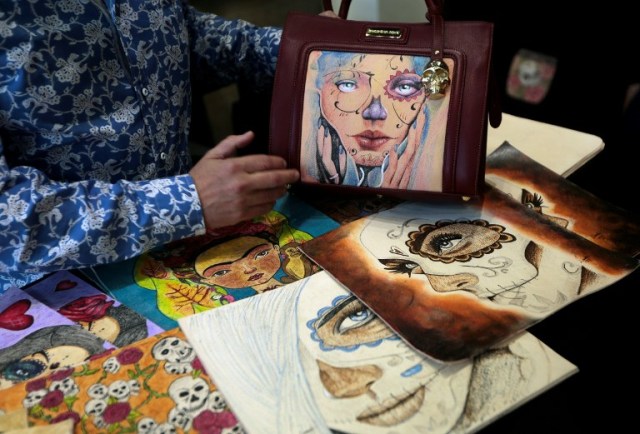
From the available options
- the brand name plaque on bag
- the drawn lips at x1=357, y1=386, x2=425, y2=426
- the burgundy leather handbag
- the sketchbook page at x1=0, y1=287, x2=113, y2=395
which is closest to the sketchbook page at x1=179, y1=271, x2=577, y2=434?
the drawn lips at x1=357, y1=386, x2=425, y2=426

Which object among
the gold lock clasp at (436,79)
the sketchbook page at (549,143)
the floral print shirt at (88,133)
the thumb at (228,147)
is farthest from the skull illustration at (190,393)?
the sketchbook page at (549,143)

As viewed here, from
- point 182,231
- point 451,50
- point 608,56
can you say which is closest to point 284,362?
point 182,231

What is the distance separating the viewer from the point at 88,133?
768 mm

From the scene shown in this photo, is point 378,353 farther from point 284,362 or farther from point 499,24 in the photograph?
point 499,24

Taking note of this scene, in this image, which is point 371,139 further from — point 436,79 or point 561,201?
point 561,201

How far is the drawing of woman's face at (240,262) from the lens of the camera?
73cm

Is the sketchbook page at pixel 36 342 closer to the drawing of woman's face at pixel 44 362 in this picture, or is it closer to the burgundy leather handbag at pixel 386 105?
the drawing of woman's face at pixel 44 362

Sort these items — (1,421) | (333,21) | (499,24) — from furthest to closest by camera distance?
(499,24), (333,21), (1,421)

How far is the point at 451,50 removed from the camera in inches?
30.4

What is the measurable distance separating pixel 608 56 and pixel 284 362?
3.86 ft

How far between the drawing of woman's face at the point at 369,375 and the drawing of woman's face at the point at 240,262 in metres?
0.10

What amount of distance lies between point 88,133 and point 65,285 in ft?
0.66

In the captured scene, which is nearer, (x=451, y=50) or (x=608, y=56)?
(x=451, y=50)

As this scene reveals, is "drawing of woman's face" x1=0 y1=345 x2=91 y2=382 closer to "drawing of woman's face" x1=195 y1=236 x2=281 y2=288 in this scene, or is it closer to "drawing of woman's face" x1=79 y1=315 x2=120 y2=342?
"drawing of woman's face" x1=79 y1=315 x2=120 y2=342
